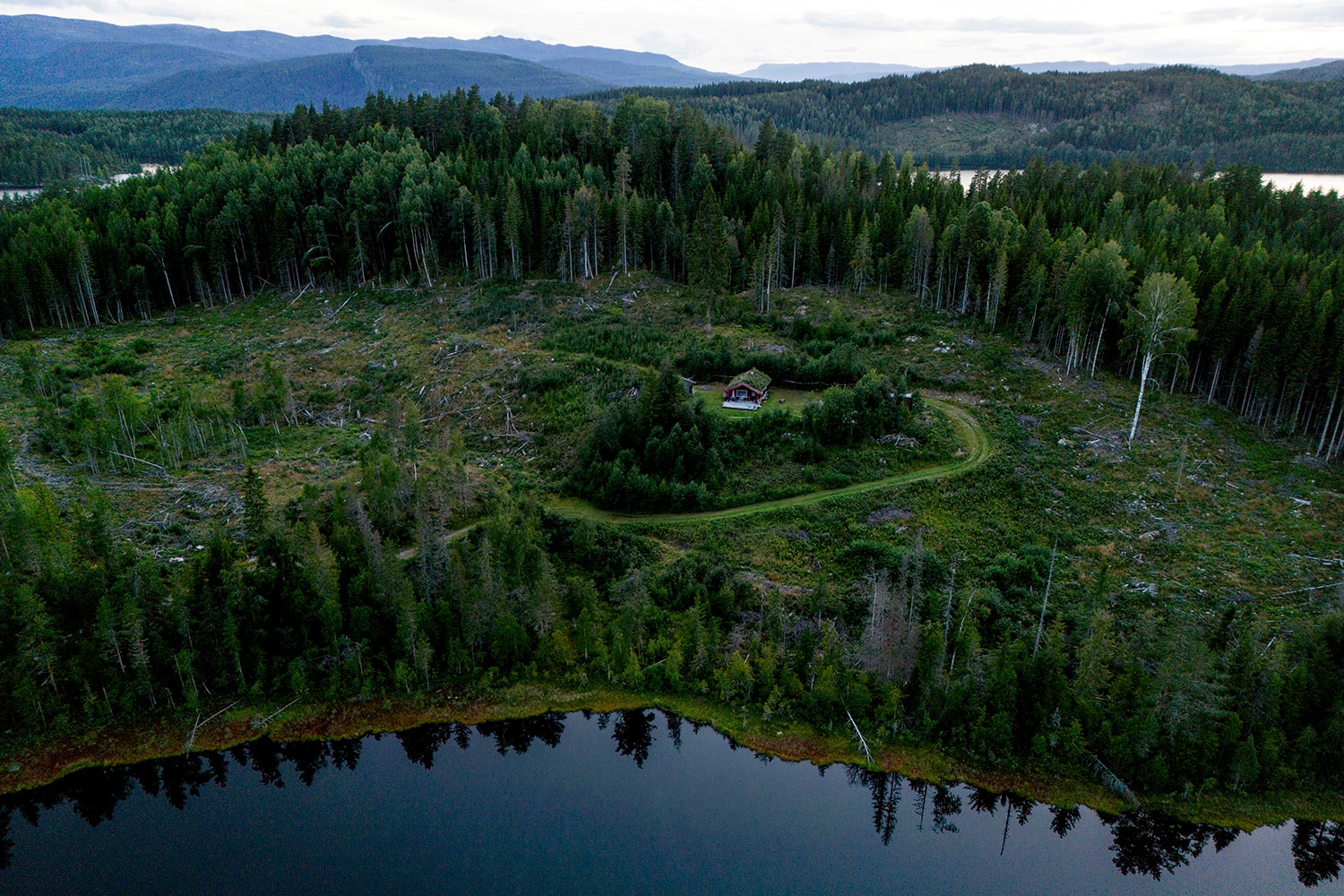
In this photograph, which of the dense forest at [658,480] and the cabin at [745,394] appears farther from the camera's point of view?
the cabin at [745,394]

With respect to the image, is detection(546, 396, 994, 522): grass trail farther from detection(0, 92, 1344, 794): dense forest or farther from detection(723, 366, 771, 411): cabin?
detection(723, 366, 771, 411): cabin

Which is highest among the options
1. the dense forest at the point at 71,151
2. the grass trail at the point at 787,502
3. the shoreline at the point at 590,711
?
the dense forest at the point at 71,151

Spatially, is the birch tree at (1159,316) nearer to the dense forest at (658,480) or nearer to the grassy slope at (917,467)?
the dense forest at (658,480)

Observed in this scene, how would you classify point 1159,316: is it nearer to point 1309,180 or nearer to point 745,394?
point 745,394

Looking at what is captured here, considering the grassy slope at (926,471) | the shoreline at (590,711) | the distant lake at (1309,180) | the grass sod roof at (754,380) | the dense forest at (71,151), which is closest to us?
the shoreline at (590,711)

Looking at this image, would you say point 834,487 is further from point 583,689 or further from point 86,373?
point 86,373

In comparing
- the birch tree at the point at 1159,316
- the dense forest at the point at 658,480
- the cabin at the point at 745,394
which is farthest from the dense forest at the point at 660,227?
the cabin at the point at 745,394

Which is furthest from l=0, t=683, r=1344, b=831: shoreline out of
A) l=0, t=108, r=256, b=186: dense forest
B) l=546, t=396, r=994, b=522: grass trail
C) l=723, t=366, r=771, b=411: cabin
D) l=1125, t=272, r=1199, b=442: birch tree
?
l=0, t=108, r=256, b=186: dense forest
